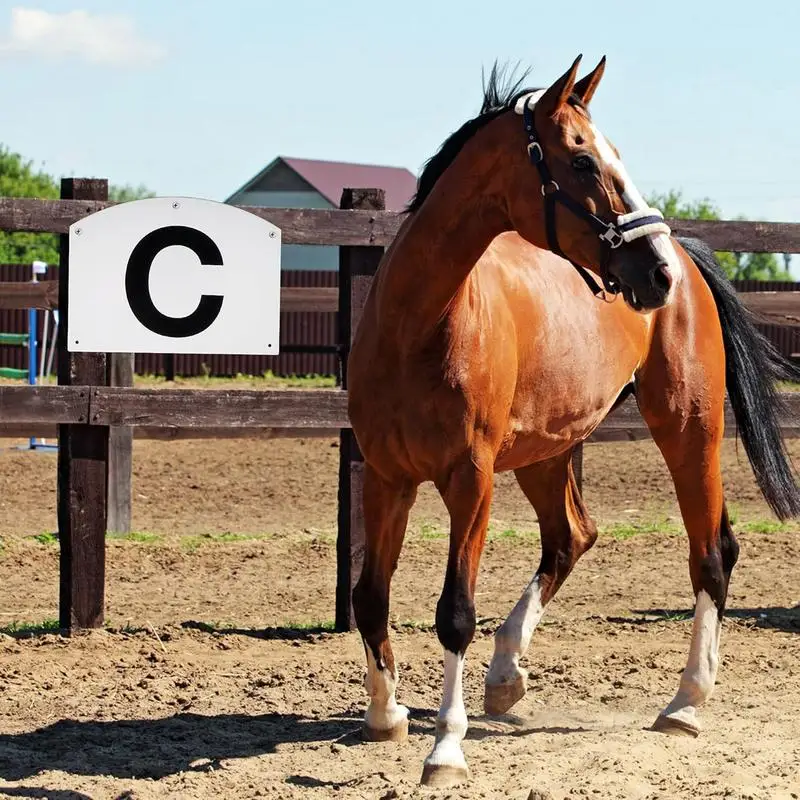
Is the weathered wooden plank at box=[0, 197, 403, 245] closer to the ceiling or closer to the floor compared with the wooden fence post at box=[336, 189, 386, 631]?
closer to the ceiling

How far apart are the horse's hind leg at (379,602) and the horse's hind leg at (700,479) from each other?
132cm

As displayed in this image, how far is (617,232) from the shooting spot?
4.20 m

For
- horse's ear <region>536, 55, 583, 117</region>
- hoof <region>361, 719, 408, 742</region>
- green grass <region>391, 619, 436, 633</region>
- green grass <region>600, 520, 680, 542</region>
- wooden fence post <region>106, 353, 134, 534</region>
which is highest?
horse's ear <region>536, 55, 583, 117</region>

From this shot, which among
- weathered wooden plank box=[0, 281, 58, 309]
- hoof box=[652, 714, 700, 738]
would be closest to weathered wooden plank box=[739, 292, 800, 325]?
hoof box=[652, 714, 700, 738]

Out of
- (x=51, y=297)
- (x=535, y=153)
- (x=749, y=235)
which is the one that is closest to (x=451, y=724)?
(x=535, y=153)

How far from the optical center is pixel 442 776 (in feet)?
14.0

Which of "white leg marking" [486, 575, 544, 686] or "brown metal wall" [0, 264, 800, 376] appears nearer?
"white leg marking" [486, 575, 544, 686]

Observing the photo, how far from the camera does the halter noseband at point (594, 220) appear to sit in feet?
13.7

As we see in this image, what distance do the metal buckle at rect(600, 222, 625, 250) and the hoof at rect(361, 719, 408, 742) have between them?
2045mm

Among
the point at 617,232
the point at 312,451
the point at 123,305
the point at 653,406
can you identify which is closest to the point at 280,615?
the point at 123,305

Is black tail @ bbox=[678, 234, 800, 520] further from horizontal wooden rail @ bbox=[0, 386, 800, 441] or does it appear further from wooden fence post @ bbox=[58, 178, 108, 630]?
wooden fence post @ bbox=[58, 178, 108, 630]

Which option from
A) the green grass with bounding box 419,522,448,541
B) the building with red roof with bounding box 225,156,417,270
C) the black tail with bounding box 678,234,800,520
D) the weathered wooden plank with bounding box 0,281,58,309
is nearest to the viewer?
the black tail with bounding box 678,234,800,520

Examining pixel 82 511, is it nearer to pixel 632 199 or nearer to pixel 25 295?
pixel 632 199

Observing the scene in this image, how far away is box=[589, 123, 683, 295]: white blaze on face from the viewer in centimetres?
416
